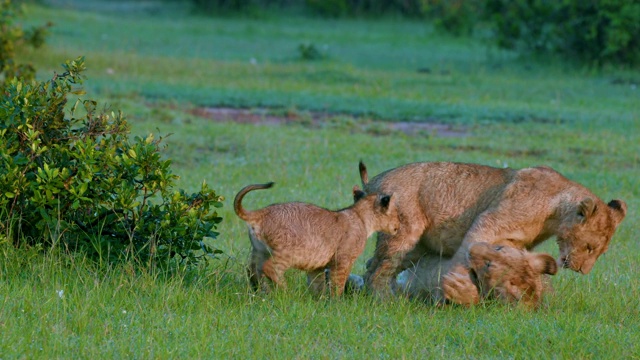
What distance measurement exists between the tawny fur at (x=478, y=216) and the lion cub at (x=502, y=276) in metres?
0.08

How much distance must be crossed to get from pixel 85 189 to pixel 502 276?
2.48m

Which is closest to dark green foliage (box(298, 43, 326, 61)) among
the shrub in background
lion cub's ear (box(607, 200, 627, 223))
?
the shrub in background

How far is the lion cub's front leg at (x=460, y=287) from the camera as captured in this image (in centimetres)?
570

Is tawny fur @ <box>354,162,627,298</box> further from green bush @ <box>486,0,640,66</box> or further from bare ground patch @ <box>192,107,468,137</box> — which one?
green bush @ <box>486,0,640,66</box>

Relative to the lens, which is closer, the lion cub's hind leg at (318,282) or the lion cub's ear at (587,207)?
the lion cub's ear at (587,207)

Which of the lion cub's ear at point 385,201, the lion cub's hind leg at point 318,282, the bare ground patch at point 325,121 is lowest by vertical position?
the bare ground patch at point 325,121

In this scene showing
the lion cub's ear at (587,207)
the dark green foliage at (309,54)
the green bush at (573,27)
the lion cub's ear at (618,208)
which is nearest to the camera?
the lion cub's ear at (587,207)

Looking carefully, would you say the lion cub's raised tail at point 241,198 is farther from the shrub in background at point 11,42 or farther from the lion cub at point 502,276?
the shrub in background at point 11,42

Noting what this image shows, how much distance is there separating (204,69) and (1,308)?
44.7 ft

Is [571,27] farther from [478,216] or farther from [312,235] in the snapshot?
[312,235]

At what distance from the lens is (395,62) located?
2078cm

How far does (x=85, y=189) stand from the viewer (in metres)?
5.98

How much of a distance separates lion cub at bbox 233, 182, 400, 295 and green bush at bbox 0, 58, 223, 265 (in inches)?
24.6

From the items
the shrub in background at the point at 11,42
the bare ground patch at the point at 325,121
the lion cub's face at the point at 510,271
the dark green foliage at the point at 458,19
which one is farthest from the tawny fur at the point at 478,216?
the dark green foliage at the point at 458,19
